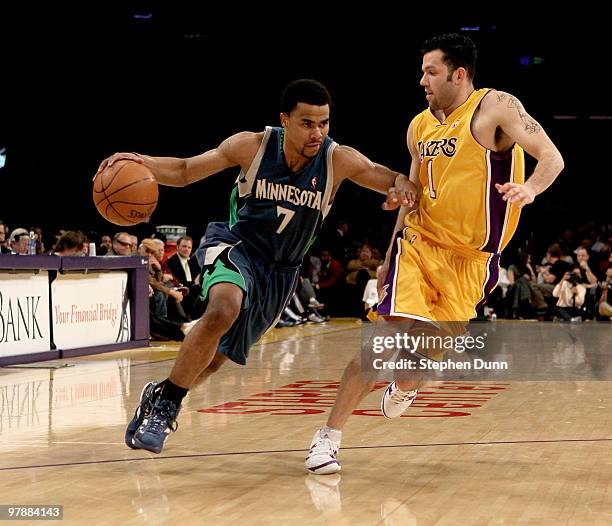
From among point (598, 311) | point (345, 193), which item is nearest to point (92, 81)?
point (345, 193)

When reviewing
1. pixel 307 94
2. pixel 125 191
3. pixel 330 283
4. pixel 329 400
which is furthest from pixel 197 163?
pixel 330 283

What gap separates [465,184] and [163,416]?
161 cm

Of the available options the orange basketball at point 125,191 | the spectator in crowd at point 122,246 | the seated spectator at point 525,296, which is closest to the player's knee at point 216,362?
the orange basketball at point 125,191

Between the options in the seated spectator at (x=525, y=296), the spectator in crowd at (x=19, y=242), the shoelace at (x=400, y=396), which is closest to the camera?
the shoelace at (x=400, y=396)

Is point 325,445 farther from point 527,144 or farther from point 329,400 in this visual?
point 329,400

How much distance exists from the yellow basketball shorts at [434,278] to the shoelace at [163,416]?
0.97 metres

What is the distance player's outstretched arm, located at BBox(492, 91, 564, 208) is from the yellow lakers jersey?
13 centimetres

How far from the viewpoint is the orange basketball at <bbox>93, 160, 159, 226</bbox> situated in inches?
165

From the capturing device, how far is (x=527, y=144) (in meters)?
4.03

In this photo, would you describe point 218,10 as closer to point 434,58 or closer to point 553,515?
point 434,58

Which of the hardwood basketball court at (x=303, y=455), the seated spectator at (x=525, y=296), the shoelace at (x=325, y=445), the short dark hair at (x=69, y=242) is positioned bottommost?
the seated spectator at (x=525, y=296)

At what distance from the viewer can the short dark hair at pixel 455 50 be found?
4309mm

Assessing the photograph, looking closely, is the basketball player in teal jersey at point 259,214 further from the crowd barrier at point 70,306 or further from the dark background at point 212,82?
Answer: the dark background at point 212,82

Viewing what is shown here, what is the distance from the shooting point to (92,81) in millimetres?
17859
